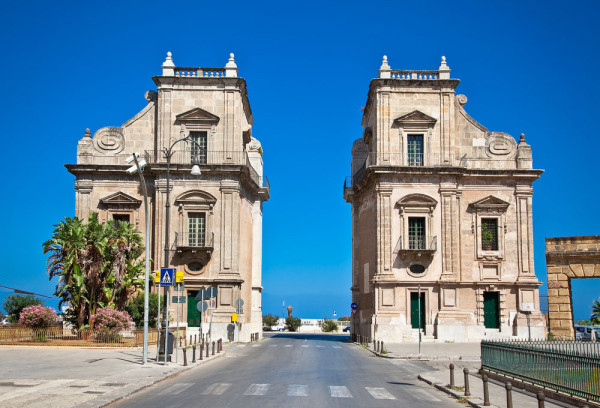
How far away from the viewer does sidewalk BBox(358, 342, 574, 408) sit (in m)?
15.2

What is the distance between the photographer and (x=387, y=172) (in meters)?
41.8

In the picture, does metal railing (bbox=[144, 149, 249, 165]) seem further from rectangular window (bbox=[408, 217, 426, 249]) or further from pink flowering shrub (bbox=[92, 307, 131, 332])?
pink flowering shrub (bbox=[92, 307, 131, 332])

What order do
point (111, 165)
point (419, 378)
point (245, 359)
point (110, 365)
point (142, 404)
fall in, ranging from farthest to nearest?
point (111, 165) < point (245, 359) < point (110, 365) < point (419, 378) < point (142, 404)

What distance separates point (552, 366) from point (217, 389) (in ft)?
26.3

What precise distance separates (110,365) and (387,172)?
77.6 feet

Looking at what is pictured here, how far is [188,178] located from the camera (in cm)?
4306

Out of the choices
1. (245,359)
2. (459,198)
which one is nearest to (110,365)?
(245,359)

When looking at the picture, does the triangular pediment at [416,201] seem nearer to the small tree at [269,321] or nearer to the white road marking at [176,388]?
the white road marking at [176,388]

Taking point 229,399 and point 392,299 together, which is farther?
point 392,299

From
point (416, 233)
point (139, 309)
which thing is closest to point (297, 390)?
point (139, 309)

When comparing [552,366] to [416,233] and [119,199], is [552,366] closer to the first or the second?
[416,233]

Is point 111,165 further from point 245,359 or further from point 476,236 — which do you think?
point 476,236

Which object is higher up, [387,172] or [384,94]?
[384,94]

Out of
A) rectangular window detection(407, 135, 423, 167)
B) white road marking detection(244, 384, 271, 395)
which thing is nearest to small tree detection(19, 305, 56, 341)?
white road marking detection(244, 384, 271, 395)
